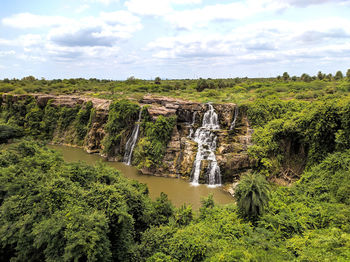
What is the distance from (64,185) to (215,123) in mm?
20320

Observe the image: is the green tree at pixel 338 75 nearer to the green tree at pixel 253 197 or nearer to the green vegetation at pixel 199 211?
the green vegetation at pixel 199 211

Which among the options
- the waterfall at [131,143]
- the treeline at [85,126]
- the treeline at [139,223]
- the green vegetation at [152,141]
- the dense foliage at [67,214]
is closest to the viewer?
the treeline at [139,223]

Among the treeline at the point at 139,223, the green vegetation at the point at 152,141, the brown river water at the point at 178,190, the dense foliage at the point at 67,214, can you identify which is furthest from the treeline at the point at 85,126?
the treeline at the point at 139,223

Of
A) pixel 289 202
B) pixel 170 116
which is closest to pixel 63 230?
pixel 289 202

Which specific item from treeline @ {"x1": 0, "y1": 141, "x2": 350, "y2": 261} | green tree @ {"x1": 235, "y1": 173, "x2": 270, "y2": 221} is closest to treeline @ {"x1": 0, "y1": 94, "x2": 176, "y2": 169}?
treeline @ {"x1": 0, "y1": 141, "x2": 350, "y2": 261}

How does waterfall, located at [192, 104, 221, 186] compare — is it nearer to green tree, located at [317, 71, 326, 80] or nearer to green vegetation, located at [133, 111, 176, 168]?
green vegetation, located at [133, 111, 176, 168]

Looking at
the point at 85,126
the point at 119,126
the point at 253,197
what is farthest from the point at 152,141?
the point at 253,197

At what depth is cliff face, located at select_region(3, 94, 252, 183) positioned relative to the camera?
929 inches

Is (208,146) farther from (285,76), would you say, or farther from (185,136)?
→ (285,76)

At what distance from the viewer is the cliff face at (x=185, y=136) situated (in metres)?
23.6

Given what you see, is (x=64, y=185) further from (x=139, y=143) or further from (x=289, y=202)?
(x=139, y=143)

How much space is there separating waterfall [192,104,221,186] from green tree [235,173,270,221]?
1070cm

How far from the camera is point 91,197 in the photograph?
457 inches

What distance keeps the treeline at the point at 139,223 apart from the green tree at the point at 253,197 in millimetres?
113
